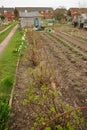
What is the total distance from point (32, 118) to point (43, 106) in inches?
19.7

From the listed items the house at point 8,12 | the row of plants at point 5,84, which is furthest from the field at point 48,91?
the house at point 8,12

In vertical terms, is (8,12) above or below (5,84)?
below

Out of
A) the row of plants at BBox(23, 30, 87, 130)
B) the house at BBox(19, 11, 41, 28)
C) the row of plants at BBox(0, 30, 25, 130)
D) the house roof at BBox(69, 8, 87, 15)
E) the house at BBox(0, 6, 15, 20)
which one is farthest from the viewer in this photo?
the house at BBox(0, 6, 15, 20)

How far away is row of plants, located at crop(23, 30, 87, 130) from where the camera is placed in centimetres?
495

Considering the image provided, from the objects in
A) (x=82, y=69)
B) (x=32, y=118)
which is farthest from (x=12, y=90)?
(x=82, y=69)

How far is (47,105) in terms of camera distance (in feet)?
20.0

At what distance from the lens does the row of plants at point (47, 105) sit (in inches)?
195

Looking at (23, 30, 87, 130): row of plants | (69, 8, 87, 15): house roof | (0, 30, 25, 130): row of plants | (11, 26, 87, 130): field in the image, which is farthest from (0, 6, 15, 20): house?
(23, 30, 87, 130): row of plants

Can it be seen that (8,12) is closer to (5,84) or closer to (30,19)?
(30,19)

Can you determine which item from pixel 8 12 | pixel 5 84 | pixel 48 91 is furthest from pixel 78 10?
pixel 48 91

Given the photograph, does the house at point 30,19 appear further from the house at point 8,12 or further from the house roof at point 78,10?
the house at point 8,12

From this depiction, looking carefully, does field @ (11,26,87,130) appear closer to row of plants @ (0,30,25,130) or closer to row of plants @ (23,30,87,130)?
row of plants @ (23,30,87,130)

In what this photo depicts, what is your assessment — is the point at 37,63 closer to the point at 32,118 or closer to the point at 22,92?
the point at 22,92

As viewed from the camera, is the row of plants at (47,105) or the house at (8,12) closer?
the row of plants at (47,105)
